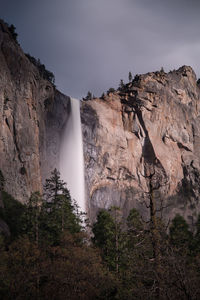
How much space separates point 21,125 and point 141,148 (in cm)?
3018

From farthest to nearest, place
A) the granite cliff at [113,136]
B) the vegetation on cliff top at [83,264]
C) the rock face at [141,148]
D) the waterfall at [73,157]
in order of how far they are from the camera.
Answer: the rock face at [141,148] → the waterfall at [73,157] → the granite cliff at [113,136] → the vegetation on cliff top at [83,264]

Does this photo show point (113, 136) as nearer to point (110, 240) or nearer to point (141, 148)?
point (141, 148)

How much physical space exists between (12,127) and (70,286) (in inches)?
1116

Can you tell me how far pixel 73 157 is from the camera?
60.8m

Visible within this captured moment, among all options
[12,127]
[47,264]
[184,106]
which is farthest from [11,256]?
[184,106]

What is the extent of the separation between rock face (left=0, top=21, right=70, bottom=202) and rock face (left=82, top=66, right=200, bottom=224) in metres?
10.6

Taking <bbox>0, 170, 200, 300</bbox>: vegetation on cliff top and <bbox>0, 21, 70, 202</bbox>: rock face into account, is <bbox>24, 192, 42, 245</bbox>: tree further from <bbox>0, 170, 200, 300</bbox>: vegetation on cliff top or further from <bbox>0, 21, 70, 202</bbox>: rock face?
<bbox>0, 21, 70, 202</bbox>: rock face

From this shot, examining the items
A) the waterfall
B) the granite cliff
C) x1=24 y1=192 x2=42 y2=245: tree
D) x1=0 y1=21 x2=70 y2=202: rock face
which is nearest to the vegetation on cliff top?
x1=24 y1=192 x2=42 y2=245: tree

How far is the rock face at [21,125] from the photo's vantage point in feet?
142

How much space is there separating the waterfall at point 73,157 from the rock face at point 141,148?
1.32m

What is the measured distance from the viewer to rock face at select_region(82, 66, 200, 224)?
6334cm

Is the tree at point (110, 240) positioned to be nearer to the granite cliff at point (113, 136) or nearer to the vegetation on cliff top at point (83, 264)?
the vegetation on cliff top at point (83, 264)

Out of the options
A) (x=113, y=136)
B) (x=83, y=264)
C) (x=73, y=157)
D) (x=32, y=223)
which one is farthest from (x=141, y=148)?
(x=83, y=264)

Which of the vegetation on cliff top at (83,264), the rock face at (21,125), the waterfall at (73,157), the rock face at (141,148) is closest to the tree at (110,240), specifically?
the vegetation on cliff top at (83,264)
